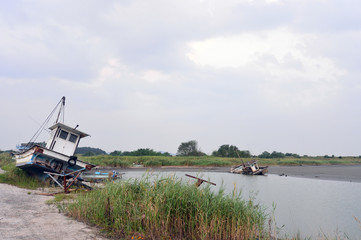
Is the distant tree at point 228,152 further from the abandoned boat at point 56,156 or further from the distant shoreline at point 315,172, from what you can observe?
the abandoned boat at point 56,156

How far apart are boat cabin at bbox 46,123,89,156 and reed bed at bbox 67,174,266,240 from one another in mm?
11482

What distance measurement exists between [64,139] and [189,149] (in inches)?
2251

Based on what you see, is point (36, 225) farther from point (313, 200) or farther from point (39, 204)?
point (313, 200)

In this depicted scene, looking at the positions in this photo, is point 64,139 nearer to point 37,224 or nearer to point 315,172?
point 37,224

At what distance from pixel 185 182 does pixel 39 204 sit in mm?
6012

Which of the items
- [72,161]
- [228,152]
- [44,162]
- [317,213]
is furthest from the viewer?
[228,152]

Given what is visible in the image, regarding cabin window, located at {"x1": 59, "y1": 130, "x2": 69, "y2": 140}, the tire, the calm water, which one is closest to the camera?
the calm water

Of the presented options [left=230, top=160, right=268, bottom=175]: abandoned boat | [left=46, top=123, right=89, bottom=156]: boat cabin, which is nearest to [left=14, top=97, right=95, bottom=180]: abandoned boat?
[left=46, top=123, right=89, bottom=156]: boat cabin

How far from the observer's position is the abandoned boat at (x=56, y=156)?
16.7m

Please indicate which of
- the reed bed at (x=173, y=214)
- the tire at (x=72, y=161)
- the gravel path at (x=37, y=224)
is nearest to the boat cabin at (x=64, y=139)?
the tire at (x=72, y=161)

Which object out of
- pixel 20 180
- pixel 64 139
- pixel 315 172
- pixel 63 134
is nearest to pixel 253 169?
pixel 315 172

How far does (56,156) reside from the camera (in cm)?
1719

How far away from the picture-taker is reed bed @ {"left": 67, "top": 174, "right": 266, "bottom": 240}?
23.0ft

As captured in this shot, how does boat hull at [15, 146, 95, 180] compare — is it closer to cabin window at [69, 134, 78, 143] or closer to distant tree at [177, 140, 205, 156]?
cabin window at [69, 134, 78, 143]
